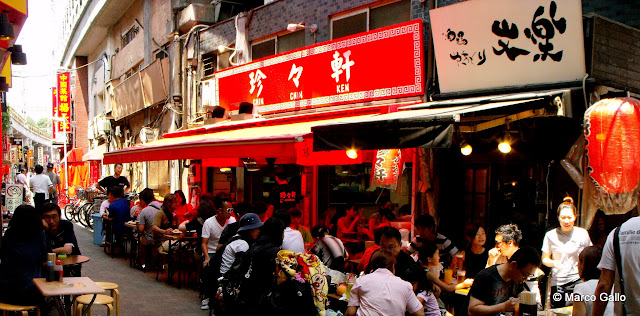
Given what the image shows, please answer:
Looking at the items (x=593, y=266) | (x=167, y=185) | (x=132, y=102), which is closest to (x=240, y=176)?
(x=167, y=185)

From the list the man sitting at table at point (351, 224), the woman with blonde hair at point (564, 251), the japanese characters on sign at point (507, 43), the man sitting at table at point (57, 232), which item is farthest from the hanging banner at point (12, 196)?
the woman with blonde hair at point (564, 251)

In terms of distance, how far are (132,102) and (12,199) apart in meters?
9.41

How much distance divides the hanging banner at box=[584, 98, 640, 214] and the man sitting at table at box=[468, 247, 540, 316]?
9.92ft

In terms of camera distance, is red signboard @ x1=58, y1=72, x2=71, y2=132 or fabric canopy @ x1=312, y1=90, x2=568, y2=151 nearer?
fabric canopy @ x1=312, y1=90, x2=568, y2=151

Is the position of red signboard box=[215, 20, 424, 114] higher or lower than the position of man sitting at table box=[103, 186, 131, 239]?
higher

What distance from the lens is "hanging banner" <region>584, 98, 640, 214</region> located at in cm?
741

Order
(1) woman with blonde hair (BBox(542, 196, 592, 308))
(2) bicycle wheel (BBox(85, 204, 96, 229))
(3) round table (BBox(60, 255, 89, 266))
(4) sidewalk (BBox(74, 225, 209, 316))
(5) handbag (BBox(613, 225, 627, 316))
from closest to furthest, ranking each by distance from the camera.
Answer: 1. (5) handbag (BBox(613, 225, 627, 316))
2. (1) woman with blonde hair (BBox(542, 196, 592, 308))
3. (3) round table (BBox(60, 255, 89, 266))
4. (4) sidewalk (BBox(74, 225, 209, 316))
5. (2) bicycle wheel (BBox(85, 204, 96, 229))

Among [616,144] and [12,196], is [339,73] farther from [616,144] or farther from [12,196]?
[12,196]

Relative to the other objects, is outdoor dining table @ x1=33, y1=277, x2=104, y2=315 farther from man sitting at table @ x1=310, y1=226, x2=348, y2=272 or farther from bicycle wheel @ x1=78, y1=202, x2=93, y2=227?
bicycle wheel @ x1=78, y1=202, x2=93, y2=227

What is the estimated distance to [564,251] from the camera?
805cm

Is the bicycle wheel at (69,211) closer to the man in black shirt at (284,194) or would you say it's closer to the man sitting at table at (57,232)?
the man in black shirt at (284,194)

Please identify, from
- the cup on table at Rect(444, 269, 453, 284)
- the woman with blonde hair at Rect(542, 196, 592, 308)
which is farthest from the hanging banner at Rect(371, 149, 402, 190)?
the cup on table at Rect(444, 269, 453, 284)

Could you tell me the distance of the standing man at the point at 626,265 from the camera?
4438 millimetres

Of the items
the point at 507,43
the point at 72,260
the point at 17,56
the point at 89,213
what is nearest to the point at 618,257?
the point at 507,43
